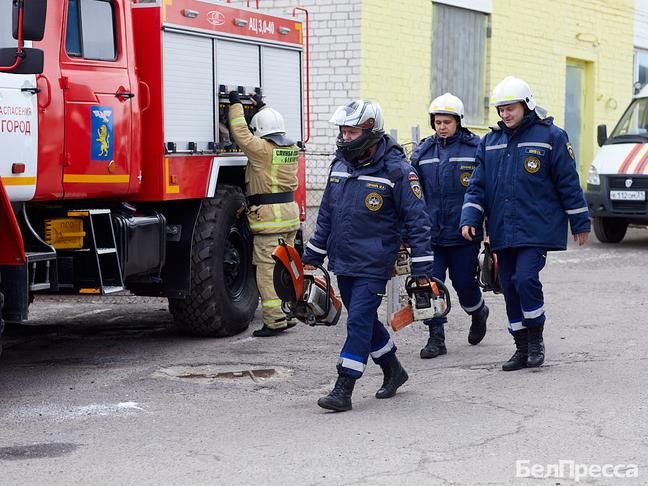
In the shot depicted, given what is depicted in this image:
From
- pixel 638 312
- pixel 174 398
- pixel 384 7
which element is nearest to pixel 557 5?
pixel 384 7

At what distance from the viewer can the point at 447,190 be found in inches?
332

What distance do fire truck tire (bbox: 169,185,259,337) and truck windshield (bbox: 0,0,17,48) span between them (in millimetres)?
2419

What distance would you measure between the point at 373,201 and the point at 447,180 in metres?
1.76

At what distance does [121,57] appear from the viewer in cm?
823

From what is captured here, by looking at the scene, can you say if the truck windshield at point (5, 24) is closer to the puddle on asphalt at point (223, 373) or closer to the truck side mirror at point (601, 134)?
the puddle on asphalt at point (223, 373)

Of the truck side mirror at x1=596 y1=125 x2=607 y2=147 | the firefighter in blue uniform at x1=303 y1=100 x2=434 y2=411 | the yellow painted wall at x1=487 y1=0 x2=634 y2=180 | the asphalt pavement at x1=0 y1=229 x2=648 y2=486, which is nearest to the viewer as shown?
the asphalt pavement at x1=0 y1=229 x2=648 y2=486

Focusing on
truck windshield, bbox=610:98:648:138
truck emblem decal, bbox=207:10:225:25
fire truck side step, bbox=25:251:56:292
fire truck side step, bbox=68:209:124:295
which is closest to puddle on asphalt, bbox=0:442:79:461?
fire truck side step, bbox=25:251:56:292

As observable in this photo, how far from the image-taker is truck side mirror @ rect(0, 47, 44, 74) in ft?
22.6

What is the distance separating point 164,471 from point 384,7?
468 inches

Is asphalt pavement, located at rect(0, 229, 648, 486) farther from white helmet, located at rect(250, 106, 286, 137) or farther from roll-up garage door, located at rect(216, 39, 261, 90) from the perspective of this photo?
roll-up garage door, located at rect(216, 39, 261, 90)

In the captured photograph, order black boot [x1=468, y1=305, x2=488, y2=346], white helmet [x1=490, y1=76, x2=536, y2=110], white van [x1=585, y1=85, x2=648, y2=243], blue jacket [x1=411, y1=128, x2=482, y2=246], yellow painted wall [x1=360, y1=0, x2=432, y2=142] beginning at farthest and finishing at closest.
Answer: yellow painted wall [x1=360, y1=0, x2=432, y2=142]
white van [x1=585, y1=85, x2=648, y2=243]
black boot [x1=468, y1=305, x2=488, y2=346]
blue jacket [x1=411, y1=128, x2=482, y2=246]
white helmet [x1=490, y1=76, x2=536, y2=110]

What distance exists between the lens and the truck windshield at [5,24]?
7.05 m

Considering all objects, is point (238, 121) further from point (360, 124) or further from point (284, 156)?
point (360, 124)

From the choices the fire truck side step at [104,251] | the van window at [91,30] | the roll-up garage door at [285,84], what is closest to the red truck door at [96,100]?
the van window at [91,30]
